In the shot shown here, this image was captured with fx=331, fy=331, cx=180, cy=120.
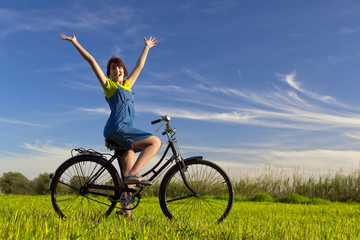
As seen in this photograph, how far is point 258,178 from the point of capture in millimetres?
14547

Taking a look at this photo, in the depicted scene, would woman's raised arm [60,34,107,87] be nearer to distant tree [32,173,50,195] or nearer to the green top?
the green top

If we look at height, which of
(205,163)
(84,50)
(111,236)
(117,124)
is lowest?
(111,236)

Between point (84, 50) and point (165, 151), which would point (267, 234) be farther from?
point (84, 50)

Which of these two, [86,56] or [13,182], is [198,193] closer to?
[86,56]

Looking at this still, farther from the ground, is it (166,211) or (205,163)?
(205,163)

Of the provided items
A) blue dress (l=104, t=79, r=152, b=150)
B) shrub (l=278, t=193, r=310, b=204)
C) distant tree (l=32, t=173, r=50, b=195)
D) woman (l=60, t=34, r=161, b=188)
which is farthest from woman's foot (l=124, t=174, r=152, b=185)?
distant tree (l=32, t=173, r=50, b=195)

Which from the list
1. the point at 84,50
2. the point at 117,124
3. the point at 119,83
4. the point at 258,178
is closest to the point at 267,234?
the point at 117,124

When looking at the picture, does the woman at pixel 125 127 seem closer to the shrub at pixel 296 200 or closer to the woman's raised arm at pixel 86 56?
the woman's raised arm at pixel 86 56

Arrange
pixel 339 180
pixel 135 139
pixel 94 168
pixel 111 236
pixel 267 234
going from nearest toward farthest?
pixel 111 236, pixel 267 234, pixel 135 139, pixel 94 168, pixel 339 180

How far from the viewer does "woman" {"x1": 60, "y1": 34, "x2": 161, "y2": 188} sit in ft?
16.8

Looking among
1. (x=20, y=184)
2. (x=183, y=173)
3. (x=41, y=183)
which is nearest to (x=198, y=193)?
(x=183, y=173)

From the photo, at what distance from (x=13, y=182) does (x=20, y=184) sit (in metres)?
0.54

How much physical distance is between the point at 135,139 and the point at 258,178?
34.5 feet

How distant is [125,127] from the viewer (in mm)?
5160
